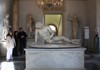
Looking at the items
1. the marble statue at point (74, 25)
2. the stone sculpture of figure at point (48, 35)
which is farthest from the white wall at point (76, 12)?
the stone sculpture of figure at point (48, 35)

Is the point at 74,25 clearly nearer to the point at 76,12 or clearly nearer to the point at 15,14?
the point at 76,12

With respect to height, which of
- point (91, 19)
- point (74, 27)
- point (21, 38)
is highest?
point (91, 19)

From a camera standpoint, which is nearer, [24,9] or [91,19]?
[91,19]

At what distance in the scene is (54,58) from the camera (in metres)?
9.11

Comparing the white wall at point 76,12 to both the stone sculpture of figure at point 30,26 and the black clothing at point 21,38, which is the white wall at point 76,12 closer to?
the stone sculpture of figure at point 30,26

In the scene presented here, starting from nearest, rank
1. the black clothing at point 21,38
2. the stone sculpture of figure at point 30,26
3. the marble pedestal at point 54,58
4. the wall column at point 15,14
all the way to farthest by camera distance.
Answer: the marble pedestal at point 54,58, the black clothing at point 21,38, the wall column at point 15,14, the stone sculpture of figure at point 30,26

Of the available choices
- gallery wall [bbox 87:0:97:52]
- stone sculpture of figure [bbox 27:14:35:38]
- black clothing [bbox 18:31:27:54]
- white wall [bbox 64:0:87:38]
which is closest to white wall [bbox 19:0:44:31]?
stone sculpture of figure [bbox 27:14:35:38]

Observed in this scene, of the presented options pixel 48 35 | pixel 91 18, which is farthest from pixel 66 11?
pixel 48 35

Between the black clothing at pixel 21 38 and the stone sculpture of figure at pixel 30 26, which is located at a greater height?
the stone sculpture of figure at pixel 30 26

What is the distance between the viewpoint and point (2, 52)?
1481 cm

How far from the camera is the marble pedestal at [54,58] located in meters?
9.06

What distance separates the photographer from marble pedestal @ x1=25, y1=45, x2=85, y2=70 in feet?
29.7

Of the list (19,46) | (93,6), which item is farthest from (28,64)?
(93,6)

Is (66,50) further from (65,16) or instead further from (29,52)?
(65,16)
